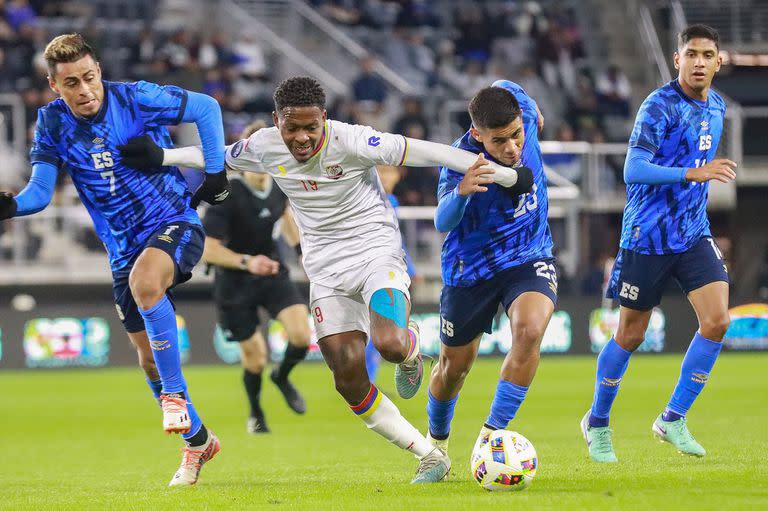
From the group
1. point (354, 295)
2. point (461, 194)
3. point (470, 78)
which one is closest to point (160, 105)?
point (354, 295)

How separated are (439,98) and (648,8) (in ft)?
20.8

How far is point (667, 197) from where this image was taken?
27.1 feet

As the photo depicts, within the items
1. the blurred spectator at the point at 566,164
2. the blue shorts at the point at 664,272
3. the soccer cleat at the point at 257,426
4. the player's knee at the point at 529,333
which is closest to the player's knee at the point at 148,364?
the player's knee at the point at 529,333

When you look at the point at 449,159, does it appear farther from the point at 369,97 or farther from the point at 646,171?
the point at 369,97

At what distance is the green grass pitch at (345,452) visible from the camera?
259 inches

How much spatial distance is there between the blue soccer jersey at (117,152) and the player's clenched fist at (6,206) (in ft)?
1.75

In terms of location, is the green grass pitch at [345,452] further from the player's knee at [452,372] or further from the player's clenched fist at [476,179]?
the player's clenched fist at [476,179]

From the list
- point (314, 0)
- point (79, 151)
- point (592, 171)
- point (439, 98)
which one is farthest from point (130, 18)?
point (79, 151)

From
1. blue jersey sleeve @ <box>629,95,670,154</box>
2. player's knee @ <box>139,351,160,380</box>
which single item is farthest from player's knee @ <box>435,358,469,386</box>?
player's knee @ <box>139,351,160,380</box>

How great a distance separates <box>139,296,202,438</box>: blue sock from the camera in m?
7.61

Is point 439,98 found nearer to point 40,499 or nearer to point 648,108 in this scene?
point 648,108

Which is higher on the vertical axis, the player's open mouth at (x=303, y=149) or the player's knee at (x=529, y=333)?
the player's open mouth at (x=303, y=149)

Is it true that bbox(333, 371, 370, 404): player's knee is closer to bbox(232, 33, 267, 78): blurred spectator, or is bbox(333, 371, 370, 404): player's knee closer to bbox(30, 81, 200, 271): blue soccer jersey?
bbox(30, 81, 200, 271): blue soccer jersey

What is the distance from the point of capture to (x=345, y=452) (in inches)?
388
